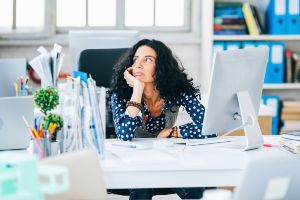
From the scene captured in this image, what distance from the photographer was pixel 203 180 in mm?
1976

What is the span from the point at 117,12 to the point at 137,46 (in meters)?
2.17

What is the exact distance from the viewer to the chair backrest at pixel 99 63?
323cm

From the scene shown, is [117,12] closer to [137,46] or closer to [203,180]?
[137,46]

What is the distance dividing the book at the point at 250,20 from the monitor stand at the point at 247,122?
2.21 m

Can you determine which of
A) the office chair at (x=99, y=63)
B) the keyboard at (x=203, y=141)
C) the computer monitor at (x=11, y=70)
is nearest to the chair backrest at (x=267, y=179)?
the keyboard at (x=203, y=141)

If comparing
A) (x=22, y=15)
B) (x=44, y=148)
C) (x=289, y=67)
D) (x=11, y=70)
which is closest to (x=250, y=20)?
(x=289, y=67)

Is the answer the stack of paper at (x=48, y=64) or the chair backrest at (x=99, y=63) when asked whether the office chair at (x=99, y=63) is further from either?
the stack of paper at (x=48, y=64)

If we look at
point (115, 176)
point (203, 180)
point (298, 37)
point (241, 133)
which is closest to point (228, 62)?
point (203, 180)

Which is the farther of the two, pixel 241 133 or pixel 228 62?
pixel 241 133

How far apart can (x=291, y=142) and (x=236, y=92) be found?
305 millimetres

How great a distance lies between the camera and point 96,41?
3395mm

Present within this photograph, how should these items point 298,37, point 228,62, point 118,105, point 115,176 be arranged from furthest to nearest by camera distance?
point 298,37 → point 118,105 → point 228,62 → point 115,176

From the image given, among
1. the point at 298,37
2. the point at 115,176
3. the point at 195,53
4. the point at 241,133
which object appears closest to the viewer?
the point at 115,176

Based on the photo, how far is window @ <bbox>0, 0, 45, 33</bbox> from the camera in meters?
4.79
